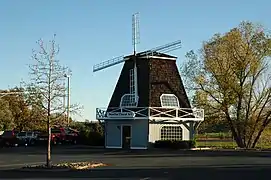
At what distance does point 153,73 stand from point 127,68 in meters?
3.33

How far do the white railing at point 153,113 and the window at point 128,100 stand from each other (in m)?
0.88

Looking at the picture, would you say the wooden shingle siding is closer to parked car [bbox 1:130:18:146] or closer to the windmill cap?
the windmill cap

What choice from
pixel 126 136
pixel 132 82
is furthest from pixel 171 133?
pixel 132 82

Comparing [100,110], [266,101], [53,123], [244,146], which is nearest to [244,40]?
[266,101]

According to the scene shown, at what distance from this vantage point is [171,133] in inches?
2057

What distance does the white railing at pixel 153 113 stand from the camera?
165 ft

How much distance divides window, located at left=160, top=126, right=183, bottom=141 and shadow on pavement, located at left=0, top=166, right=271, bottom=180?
23978 millimetres

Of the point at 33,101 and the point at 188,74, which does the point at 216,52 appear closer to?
the point at 188,74

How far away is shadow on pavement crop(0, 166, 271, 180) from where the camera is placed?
23344mm

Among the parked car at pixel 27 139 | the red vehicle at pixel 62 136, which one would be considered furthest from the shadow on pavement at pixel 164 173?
the parked car at pixel 27 139

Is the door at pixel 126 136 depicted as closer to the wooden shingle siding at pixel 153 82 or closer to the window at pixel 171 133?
the wooden shingle siding at pixel 153 82

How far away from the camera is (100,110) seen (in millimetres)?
52781

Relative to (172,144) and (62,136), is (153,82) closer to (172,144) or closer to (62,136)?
(172,144)

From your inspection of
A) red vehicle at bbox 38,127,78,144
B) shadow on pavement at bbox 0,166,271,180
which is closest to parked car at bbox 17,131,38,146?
red vehicle at bbox 38,127,78,144
